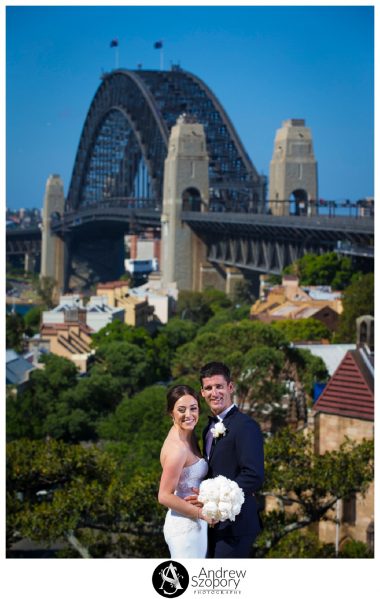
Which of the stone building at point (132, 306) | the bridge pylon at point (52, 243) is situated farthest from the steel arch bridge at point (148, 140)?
the stone building at point (132, 306)

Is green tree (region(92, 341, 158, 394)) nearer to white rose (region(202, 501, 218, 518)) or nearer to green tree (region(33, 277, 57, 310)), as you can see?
white rose (region(202, 501, 218, 518))

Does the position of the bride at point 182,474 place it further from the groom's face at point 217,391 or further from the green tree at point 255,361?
the green tree at point 255,361

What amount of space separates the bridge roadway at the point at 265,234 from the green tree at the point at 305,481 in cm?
4045

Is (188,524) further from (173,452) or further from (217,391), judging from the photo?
(217,391)

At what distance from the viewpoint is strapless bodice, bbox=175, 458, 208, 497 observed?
6.96 metres

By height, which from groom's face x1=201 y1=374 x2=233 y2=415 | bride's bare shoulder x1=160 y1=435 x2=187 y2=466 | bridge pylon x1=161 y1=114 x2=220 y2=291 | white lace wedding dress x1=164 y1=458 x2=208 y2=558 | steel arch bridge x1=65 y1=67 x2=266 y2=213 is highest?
steel arch bridge x1=65 y1=67 x2=266 y2=213

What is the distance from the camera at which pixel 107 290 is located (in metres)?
76.3

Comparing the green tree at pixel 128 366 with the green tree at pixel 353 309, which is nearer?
the green tree at pixel 128 366

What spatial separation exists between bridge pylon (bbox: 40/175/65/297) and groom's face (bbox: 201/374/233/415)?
110 m

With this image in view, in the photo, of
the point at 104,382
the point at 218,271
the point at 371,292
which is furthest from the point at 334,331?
the point at 218,271

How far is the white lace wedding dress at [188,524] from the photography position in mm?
6973
